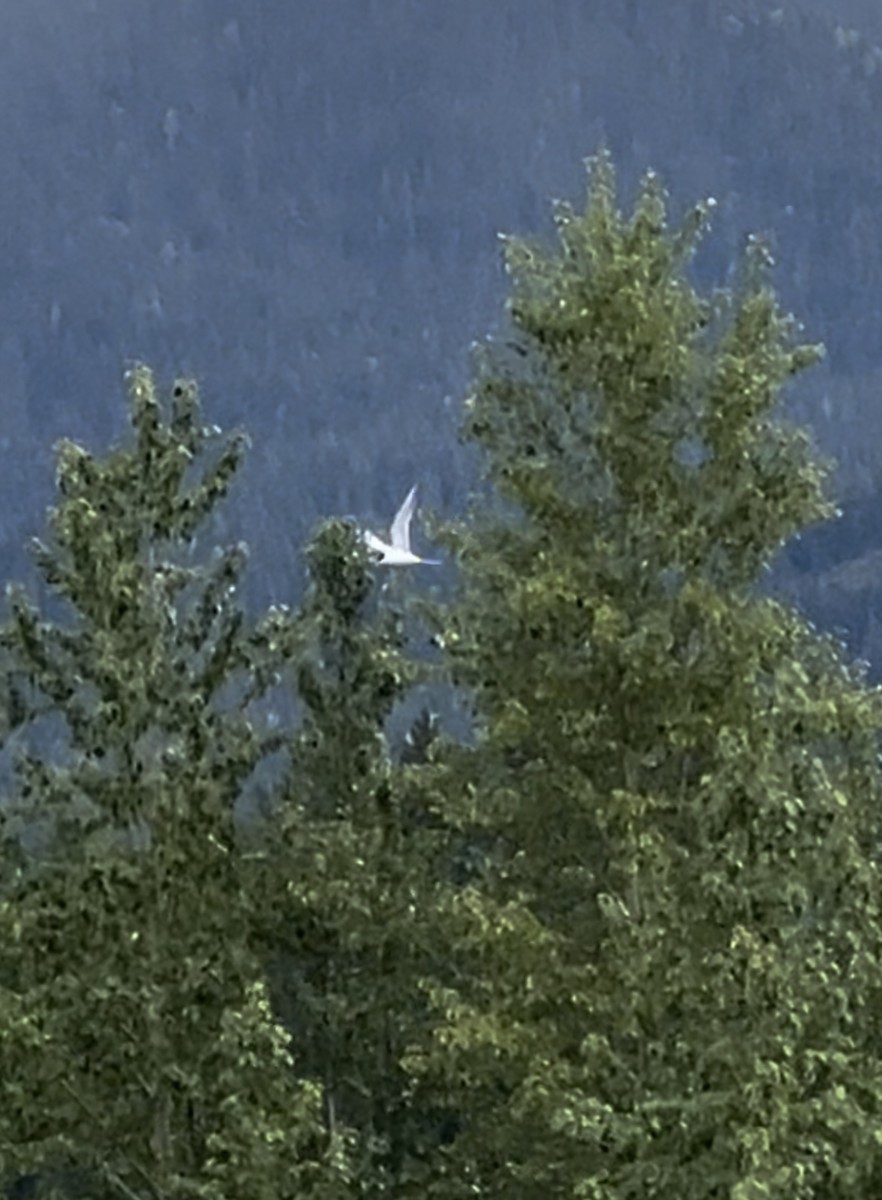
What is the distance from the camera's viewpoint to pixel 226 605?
1991 cm

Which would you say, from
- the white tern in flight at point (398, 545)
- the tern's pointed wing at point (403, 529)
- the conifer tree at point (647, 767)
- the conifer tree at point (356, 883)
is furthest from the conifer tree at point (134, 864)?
the tern's pointed wing at point (403, 529)

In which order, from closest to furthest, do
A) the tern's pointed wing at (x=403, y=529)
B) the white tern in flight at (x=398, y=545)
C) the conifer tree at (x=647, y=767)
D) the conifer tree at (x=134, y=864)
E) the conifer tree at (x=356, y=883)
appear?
1. the conifer tree at (x=647, y=767)
2. the conifer tree at (x=134, y=864)
3. the conifer tree at (x=356, y=883)
4. the white tern in flight at (x=398, y=545)
5. the tern's pointed wing at (x=403, y=529)

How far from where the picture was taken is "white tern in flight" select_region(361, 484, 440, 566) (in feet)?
79.2

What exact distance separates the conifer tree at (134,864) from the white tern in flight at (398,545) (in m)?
2.89

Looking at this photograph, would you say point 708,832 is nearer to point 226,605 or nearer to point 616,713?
point 616,713

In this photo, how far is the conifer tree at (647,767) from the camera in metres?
17.1

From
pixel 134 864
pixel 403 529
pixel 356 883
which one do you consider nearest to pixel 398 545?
pixel 403 529

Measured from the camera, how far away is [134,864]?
19.2 m

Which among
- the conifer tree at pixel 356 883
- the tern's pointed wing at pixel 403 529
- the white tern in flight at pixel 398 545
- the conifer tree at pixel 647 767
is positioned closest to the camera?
the conifer tree at pixel 647 767

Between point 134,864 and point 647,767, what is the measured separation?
12.7 ft

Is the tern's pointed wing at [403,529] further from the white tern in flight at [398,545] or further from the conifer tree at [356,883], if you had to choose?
the conifer tree at [356,883]

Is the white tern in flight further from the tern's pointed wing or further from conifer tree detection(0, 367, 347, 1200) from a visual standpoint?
conifer tree detection(0, 367, 347, 1200)

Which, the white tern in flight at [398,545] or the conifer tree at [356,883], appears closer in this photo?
the conifer tree at [356,883]

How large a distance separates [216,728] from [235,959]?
1.74 meters
